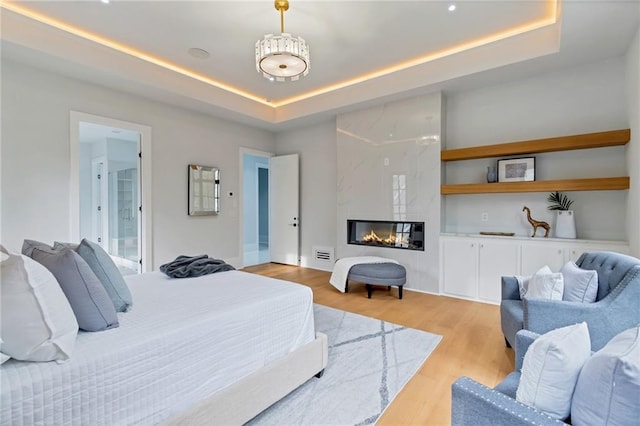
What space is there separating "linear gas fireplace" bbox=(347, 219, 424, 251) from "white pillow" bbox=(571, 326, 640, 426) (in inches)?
139

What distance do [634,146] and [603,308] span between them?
2.04m

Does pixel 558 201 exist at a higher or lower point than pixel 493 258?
higher

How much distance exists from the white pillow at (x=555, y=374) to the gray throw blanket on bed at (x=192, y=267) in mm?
2356

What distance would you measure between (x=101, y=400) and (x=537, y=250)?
4.14m

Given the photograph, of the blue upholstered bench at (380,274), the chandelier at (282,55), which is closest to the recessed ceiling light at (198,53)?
the chandelier at (282,55)

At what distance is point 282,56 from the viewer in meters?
2.60

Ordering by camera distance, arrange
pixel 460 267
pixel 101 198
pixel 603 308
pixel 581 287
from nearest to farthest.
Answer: pixel 603 308 → pixel 581 287 → pixel 460 267 → pixel 101 198

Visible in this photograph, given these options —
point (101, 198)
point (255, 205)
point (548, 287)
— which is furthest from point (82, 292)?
point (255, 205)

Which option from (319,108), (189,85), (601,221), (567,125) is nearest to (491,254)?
(601,221)

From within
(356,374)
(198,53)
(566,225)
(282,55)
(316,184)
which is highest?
(198,53)

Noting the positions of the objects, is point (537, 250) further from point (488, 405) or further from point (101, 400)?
point (101, 400)

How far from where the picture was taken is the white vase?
346 centimetres

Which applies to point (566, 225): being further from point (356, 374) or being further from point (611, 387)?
point (611, 387)

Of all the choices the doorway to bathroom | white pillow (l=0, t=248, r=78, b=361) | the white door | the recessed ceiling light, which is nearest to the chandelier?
the recessed ceiling light
